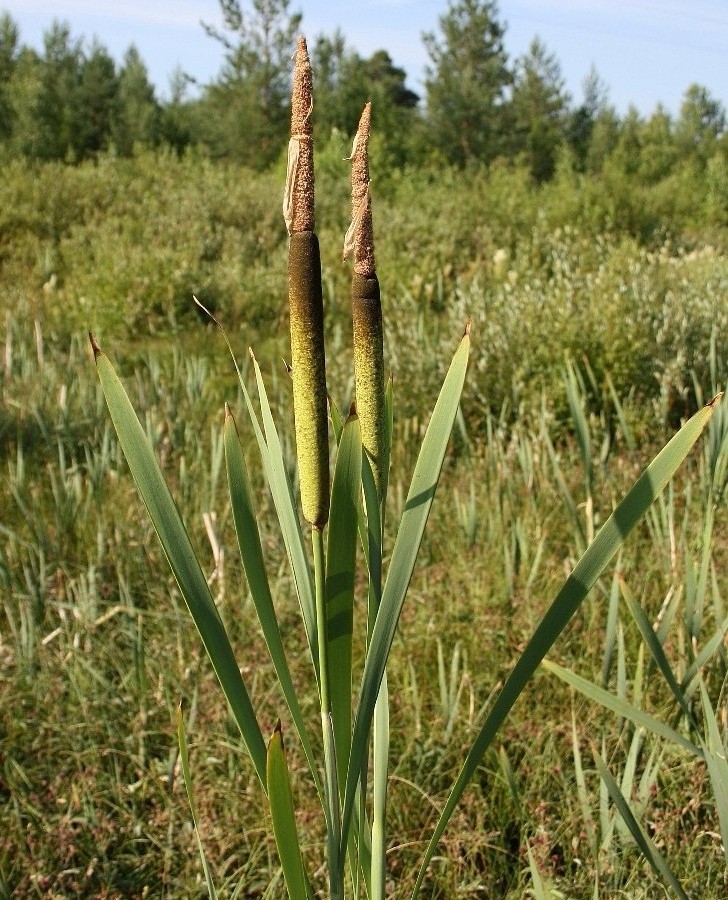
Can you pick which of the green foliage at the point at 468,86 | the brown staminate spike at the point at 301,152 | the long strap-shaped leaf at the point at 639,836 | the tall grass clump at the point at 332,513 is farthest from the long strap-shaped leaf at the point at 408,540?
the green foliage at the point at 468,86

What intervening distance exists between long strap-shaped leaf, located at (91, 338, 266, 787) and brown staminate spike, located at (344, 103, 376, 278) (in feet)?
0.59

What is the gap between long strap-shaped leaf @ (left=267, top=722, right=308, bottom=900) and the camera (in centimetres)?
55

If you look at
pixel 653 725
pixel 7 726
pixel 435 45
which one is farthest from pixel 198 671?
pixel 435 45

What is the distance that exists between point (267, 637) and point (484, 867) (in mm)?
949

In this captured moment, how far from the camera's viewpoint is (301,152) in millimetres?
509

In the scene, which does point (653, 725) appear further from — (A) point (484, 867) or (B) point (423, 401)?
(B) point (423, 401)

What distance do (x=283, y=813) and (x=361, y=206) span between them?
41 centimetres

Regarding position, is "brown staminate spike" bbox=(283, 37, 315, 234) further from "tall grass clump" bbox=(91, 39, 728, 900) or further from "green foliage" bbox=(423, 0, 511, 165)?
"green foliage" bbox=(423, 0, 511, 165)

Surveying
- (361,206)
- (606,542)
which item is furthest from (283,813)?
(361,206)

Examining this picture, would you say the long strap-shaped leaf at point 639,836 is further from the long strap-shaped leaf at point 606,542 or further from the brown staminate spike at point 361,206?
the brown staminate spike at point 361,206

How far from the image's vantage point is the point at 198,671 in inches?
67.2

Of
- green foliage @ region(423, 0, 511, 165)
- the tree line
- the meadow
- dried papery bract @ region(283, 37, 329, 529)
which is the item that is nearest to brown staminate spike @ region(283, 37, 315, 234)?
dried papery bract @ region(283, 37, 329, 529)

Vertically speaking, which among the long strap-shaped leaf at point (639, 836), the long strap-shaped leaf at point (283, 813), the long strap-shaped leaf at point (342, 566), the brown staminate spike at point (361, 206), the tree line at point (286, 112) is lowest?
the long strap-shaped leaf at point (639, 836)

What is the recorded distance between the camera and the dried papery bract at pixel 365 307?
0.57 meters
